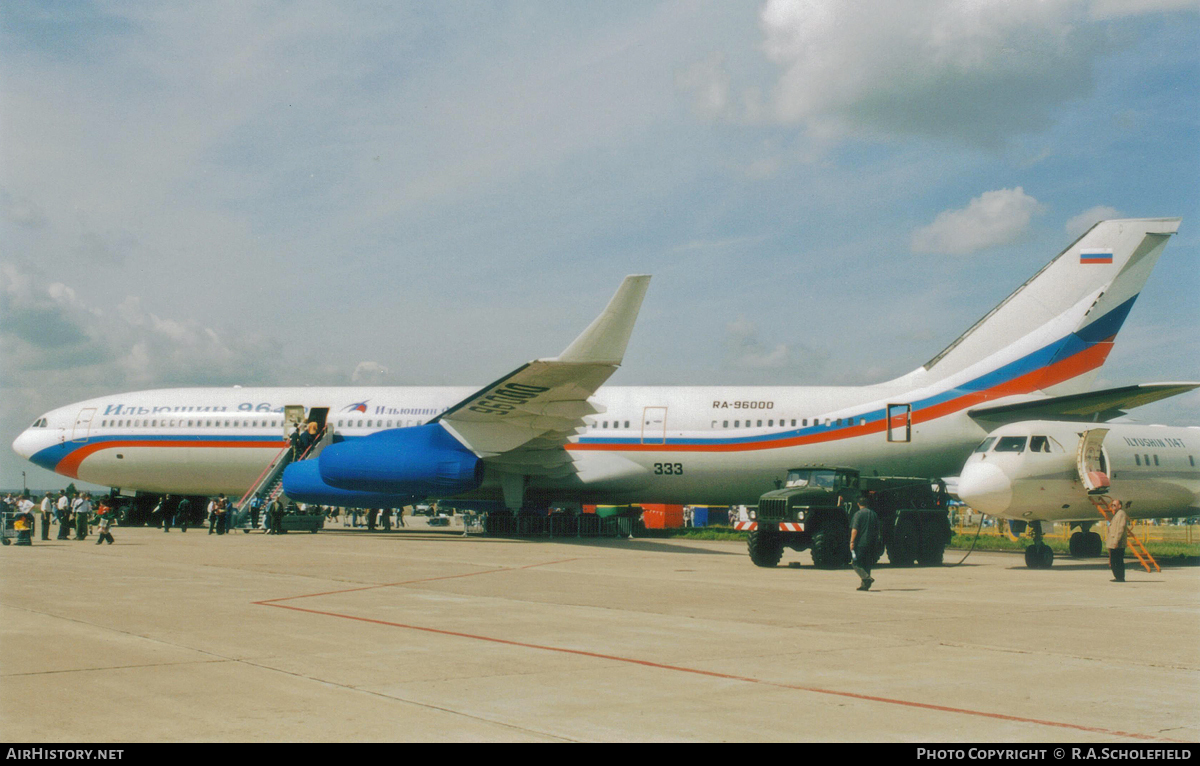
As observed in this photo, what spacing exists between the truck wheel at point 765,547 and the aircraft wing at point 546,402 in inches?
→ 202

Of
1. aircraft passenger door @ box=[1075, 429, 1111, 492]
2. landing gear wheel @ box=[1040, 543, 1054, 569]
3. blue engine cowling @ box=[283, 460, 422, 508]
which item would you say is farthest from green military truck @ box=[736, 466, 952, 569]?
blue engine cowling @ box=[283, 460, 422, 508]

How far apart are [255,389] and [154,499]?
728cm

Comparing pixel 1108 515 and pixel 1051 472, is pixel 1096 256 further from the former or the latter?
pixel 1108 515

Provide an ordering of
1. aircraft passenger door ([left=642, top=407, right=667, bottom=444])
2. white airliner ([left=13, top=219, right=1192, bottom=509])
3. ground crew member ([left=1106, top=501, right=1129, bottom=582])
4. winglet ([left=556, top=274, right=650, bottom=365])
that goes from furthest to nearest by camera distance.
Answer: aircraft passenger door ([left=642, top=407, right=667, bottom=444]) → white airliner ([left=13, top=219, right=1192, bottom=509]) → winglet ([left=556, top=274, right=650, bottom=365]) → ground crew member ([left=1106, top=501, right=1129, bottom=582])

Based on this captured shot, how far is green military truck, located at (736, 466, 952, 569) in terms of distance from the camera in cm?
1811

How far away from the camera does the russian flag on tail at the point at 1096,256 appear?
82.7ft

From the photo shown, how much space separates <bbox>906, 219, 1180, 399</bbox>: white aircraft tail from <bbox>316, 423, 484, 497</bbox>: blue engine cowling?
13032 millimetres

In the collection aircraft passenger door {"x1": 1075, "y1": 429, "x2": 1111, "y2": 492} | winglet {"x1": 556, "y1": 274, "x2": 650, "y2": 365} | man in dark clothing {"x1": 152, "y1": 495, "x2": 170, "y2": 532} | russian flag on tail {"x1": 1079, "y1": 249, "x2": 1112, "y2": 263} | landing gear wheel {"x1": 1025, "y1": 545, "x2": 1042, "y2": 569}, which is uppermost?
russian flag on tail {"x1": 1079, "y1": 249, "x2": 1112, "y2": 263}

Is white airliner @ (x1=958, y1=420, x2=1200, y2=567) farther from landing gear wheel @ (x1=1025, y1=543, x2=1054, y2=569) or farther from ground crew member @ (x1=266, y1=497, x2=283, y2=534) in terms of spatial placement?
ground crew member @ (x1=266, y1=497, x2=283, y2=534)

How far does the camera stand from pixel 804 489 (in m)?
18.4

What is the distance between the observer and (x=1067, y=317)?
25.1 metres

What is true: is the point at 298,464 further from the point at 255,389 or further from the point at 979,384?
the point at 979,384

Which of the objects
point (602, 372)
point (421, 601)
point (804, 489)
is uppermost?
point (602, 372)
